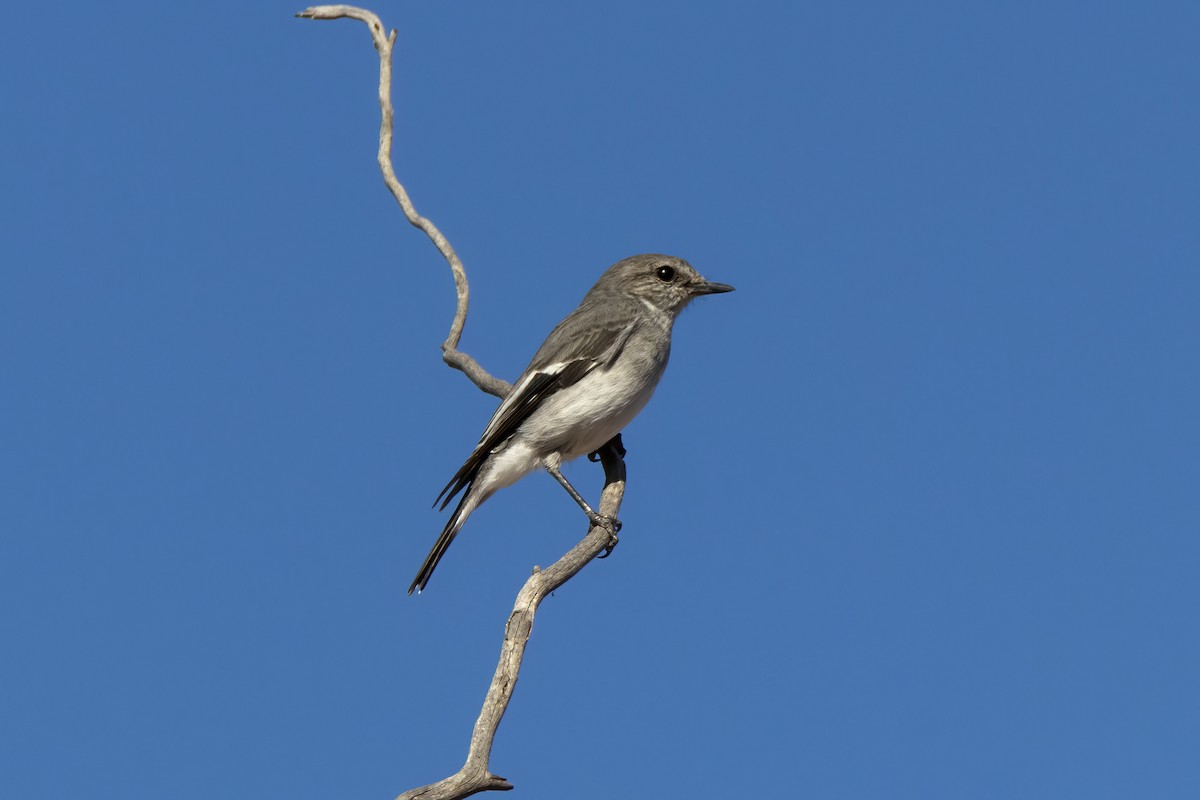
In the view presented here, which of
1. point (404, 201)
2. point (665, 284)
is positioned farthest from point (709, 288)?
point (404, 201)

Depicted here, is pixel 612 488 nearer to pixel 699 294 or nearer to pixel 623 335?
pixel 623 335

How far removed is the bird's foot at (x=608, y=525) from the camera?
8.13m

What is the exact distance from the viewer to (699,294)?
9.37 metres

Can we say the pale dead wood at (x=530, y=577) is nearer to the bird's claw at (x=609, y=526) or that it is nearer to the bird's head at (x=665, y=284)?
the bird's claw at (x=609, y=526)

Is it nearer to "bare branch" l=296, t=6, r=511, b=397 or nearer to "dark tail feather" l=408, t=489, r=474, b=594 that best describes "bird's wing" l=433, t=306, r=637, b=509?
"dark tail feather" l=408, t=489, r=474, b=594

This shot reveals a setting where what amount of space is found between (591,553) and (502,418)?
163 cm

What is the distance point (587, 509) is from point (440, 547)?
44.5 inches

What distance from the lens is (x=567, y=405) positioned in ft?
27.8

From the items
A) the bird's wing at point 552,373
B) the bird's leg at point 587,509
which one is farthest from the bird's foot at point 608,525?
the bird's wing at point 552,373

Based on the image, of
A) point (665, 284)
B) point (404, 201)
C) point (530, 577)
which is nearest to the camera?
point (530, 577)

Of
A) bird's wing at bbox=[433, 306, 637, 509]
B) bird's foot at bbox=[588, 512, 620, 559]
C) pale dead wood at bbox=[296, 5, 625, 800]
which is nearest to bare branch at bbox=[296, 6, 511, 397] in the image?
pale dead wood at bbox=[296, 5, 625, 800]

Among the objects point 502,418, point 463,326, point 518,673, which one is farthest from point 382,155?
point 518,673

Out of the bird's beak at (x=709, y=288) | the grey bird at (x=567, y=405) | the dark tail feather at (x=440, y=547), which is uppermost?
the bird's beak at (x=709, y=288)

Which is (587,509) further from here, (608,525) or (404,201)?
(404,201)
